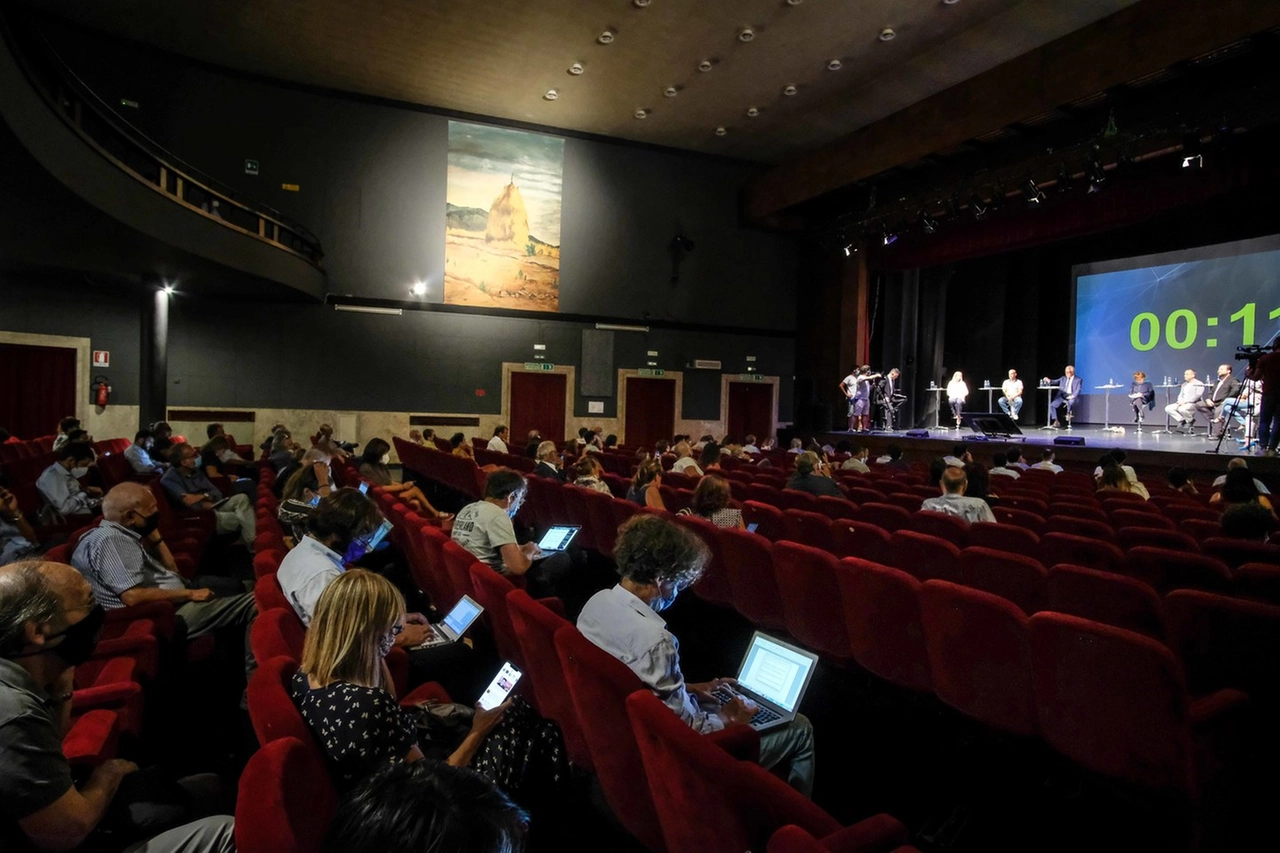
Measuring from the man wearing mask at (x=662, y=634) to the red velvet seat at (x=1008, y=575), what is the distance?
1276 millimetres

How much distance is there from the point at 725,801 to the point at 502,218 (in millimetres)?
14478

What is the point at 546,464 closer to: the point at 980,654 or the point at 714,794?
the point at 980,654

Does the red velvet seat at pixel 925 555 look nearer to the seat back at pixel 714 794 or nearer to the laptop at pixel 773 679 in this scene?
the laptop at pixel 773 679

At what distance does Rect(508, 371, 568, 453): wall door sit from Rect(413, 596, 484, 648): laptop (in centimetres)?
1179

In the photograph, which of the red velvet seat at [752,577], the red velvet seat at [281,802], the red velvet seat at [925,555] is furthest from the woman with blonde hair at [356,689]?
the red velvet seat at [925,555]

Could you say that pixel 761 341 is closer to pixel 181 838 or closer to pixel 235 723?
pixel 235 723

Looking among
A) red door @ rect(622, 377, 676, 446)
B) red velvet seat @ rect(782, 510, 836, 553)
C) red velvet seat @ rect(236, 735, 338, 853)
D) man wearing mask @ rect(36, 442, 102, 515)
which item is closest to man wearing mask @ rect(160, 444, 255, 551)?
man wearing mask @ rect(36, 442, 102, 515)

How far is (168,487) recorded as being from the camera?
5.54 m

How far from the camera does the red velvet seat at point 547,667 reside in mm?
2148

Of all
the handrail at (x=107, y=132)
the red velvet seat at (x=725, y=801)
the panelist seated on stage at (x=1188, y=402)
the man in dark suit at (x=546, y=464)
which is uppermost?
the handrail at (x=107, y=132)

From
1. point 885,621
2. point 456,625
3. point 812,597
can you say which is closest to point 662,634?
point 885,621

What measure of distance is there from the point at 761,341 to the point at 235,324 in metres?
10.3

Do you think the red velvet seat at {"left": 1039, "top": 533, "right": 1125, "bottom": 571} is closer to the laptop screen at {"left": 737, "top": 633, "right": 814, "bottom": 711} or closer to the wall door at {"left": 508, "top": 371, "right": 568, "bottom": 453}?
the laptop screen at {"left": 737, "top": 633, "right": 814, "bottom": 711}

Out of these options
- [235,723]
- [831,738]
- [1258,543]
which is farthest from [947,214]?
[235,723]
